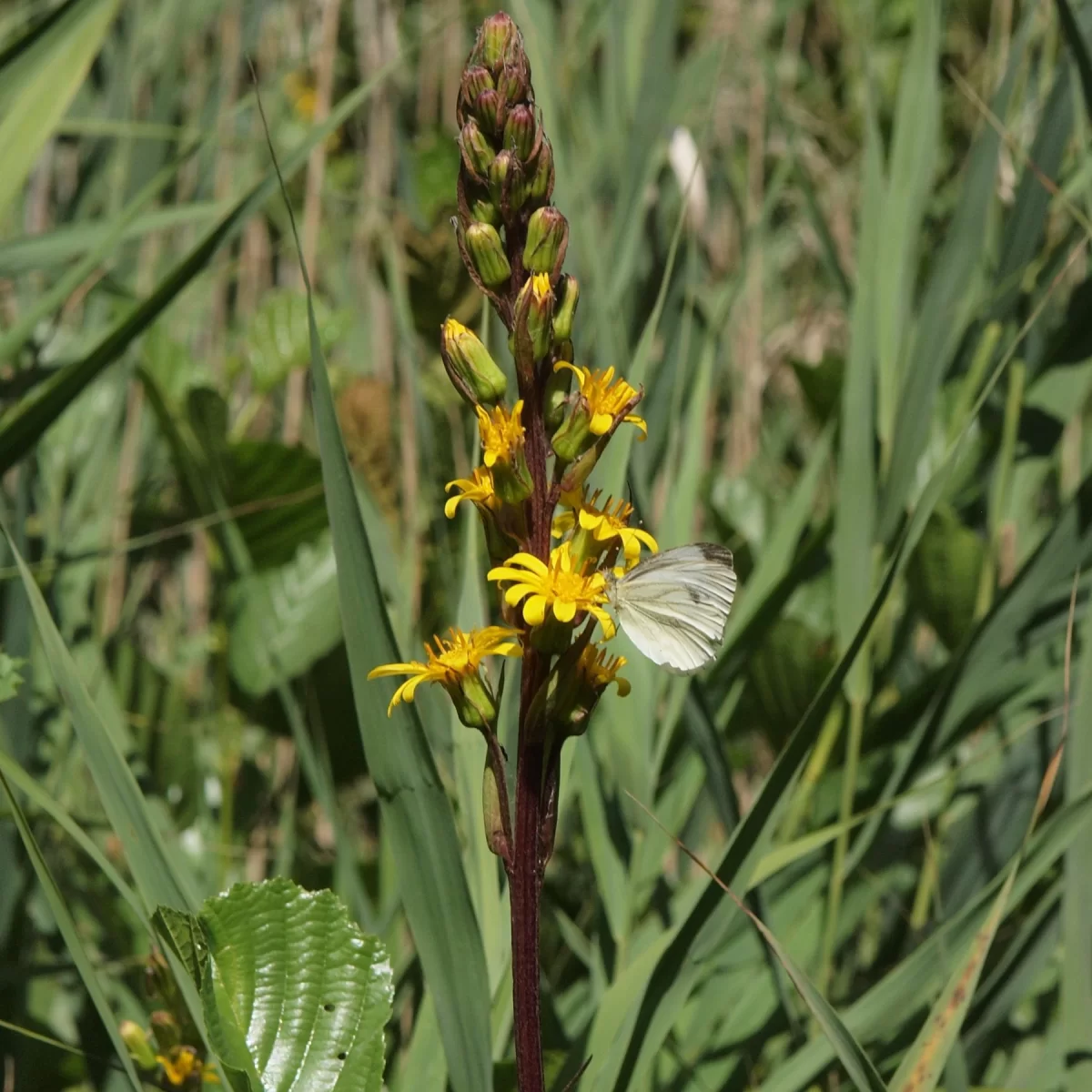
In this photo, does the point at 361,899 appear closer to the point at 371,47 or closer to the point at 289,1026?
the point at 289,1026

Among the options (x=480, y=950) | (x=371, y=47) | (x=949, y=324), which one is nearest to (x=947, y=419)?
(x=949, y=324)

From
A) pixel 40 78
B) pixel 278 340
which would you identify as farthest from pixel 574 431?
pixel 278 340

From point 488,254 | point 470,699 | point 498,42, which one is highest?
point 498,42

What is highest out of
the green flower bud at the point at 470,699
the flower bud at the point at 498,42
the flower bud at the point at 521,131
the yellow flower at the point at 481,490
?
the flower bud at the point at 498,42

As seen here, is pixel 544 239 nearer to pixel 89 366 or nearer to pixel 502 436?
pixel 502 436

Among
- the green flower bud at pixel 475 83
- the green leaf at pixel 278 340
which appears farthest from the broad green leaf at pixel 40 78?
the green flower bud at pixel 475 83

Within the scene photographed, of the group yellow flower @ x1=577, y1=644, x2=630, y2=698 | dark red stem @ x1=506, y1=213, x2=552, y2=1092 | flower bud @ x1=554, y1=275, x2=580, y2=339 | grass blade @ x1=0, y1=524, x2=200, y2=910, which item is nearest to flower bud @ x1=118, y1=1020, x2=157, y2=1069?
grass blade @ x1=0, y1=524, x2=200, y2=910

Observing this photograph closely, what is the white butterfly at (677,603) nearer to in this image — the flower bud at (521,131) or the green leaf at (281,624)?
the flower bud at (521,131)
